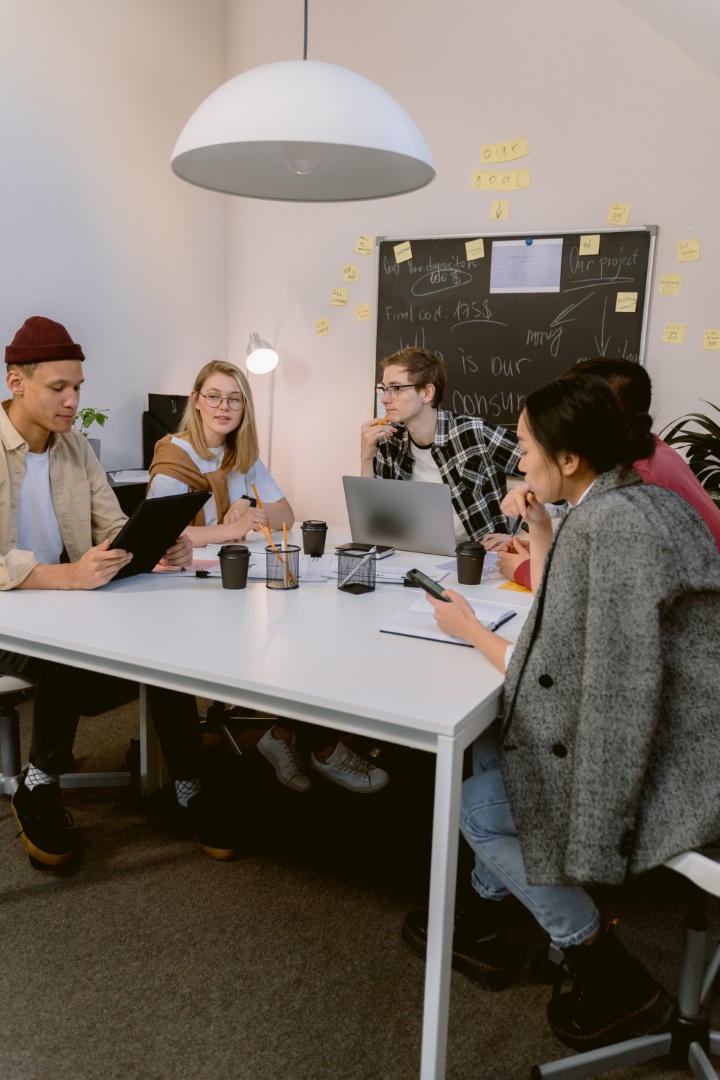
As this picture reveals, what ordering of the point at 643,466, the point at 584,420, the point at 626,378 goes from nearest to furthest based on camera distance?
the point at 584,420, the point at 643,466, the point at 626,378

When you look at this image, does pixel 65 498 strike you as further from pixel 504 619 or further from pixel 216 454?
pixel 504 619

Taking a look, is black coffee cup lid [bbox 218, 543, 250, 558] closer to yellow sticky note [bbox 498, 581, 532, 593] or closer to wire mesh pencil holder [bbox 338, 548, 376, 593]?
wire mesh pencil holder [bbox 338, 548, 376, 593]

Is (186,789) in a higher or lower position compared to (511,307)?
lower

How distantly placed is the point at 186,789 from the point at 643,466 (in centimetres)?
136

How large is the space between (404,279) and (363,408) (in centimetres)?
64

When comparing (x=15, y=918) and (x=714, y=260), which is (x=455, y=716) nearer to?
(x=15, y=918)

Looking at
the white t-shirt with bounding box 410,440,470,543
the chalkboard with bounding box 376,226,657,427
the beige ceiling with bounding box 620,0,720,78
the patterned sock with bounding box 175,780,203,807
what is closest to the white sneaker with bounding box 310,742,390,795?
the patterned sock with bounding box 175,780,203,807

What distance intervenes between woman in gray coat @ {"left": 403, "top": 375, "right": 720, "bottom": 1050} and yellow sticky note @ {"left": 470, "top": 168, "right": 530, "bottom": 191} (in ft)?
8.30

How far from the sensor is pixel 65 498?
205cm

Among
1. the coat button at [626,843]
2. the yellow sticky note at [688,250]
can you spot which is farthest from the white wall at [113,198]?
the coat button at [626,843]

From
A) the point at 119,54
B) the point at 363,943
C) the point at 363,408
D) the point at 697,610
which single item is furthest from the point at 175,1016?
the point at 119,54

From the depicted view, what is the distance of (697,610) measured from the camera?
1.16 metres

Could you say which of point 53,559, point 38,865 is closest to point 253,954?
point 38,865

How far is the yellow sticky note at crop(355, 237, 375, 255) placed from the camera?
3859 millimetres
